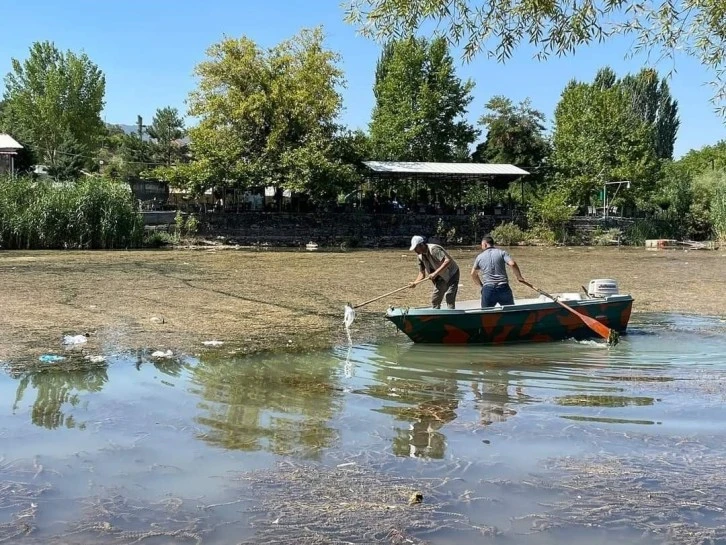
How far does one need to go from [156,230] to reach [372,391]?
3042 centimetres

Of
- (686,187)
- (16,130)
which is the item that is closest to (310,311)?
(686,187)

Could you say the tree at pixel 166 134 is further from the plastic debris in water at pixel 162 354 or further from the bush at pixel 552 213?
the plastic debris in water at pixel 162 354

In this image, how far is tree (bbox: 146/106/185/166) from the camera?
54422 millimetres

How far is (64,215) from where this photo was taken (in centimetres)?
3075

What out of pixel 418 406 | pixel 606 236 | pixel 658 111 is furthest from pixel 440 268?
pixel 658 111

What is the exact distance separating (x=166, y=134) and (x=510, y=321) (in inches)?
1972

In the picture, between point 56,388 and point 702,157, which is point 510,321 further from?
point 702,157

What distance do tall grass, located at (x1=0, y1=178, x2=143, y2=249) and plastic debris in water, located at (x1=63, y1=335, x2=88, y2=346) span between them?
22.6m

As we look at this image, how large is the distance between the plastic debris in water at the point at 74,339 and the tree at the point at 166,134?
4561 centimetres

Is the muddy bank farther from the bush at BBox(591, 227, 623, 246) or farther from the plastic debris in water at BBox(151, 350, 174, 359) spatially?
the bush at BBox(591, 227, 623, 246)

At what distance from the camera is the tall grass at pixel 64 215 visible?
30.1 meters

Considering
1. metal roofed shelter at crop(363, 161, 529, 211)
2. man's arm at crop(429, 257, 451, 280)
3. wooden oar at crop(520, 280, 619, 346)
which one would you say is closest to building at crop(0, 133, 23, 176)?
metal roofed shelter at crop(363, 161, 529, 211)

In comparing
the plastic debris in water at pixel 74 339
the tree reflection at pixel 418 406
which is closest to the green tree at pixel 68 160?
the plastic debris in water at pixel 74 339

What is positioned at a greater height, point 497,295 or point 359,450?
point 497,295
